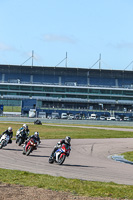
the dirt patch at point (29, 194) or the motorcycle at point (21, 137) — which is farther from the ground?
the motorcycle at point (21, 137)

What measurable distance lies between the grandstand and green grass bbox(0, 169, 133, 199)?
11752cm

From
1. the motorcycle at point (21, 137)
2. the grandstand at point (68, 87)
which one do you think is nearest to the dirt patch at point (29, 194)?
the motorcycle at point (21, 137)

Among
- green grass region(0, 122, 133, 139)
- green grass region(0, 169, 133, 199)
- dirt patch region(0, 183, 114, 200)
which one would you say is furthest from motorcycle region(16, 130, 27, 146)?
dirt patch region(0, 183, 114, 200)

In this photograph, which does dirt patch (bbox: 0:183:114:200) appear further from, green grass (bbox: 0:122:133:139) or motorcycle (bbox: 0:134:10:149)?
green grass (bbox: 0:122:133:139)

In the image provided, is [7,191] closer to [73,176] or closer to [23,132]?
[73,176]

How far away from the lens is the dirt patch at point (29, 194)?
12.1 meters

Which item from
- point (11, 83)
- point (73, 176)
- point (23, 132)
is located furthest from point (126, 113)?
point (73, 176)

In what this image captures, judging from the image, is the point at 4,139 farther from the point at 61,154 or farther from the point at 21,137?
the point at 61,154

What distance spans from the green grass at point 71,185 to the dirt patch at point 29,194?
2.10 feet

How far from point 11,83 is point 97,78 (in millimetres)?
30902

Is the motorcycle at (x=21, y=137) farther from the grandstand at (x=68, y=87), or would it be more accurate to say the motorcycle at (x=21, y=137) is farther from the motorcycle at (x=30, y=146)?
the grandstand at (x=68, y=87)

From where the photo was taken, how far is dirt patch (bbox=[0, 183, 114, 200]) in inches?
476

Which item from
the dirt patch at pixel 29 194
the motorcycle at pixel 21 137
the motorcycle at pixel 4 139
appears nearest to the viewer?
the dirt patch at pixel 29 194

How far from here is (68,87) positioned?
5536 inches
